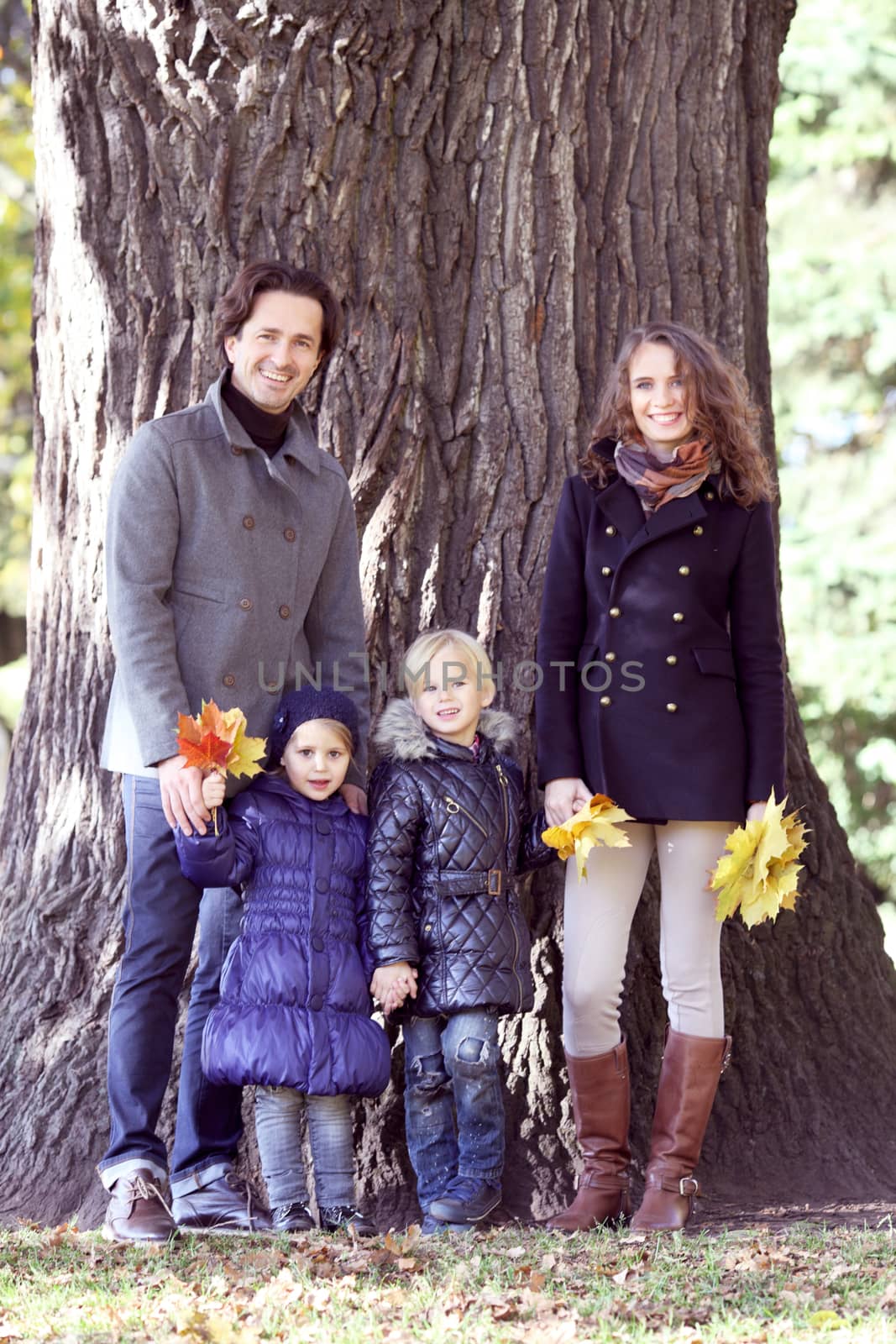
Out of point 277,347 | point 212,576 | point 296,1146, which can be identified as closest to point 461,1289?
point 296,1146

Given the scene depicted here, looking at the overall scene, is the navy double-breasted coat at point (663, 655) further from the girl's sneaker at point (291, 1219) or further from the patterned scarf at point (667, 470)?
the girl's sneaker at point (291, 1219)

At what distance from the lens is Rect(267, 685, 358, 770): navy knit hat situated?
3.76m

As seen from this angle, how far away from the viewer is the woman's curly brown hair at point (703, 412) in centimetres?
385

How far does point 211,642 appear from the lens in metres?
3.70

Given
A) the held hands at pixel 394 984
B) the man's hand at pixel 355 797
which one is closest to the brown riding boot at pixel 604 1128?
the held hands at pixel 394 984

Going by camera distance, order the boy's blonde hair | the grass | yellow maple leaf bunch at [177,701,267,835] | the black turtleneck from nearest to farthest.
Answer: the grass
yellow maple leaf bunch at [177,701,267,835]
the black turtleneck
the boy's blonde hair

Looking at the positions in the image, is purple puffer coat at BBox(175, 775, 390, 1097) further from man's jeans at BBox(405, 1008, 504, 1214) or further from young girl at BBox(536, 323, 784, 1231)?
young girl at BBox(536, 323, 784, 1231)

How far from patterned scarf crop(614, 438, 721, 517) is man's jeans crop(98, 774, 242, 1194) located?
4.78 ft

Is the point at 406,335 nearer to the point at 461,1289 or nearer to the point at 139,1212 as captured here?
the point at 139,1212

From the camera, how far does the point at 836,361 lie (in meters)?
12.4

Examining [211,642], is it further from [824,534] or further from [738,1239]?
[824,534]

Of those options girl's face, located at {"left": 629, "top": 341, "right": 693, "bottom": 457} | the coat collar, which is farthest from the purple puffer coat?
girl's face, located at {"left": 629, "top": 341, "right": 693, "bottom": 457}

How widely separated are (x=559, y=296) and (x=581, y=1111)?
7.67 feet

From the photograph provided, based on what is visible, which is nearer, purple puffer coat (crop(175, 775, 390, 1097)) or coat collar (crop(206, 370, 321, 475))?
purple puffer coat (crop(175, 775, 390, 1097))
